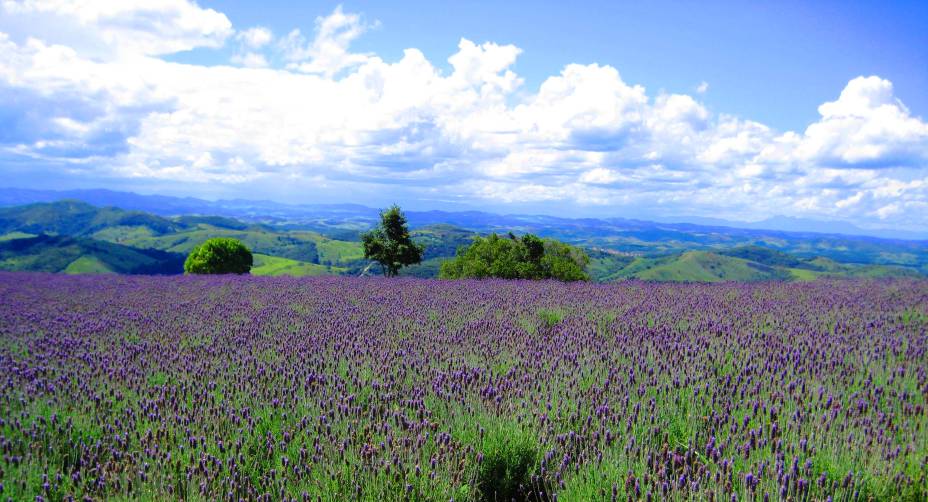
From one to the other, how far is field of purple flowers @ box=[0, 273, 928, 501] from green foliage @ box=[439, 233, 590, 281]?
17.6 metres

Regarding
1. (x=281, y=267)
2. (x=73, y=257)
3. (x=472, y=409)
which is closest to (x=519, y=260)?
(x=472, y=409)

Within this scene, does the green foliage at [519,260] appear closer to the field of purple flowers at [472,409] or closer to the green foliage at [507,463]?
the field of purple flowers at [472,409]

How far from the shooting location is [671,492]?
8.05 ft

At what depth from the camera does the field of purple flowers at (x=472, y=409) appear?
265 cm

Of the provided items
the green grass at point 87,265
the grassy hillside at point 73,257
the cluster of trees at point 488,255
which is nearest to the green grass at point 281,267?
the grassy hillside at point 73,257

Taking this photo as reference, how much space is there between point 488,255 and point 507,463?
82.7 ft

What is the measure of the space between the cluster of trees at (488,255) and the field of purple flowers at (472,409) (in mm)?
17538

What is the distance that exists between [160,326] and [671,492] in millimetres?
6165

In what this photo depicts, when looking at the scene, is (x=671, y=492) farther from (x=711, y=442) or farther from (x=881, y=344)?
(x=881, y=344)

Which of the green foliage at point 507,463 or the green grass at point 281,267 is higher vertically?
the green foliage at point 507,463

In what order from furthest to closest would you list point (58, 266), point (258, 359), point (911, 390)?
point (58, 266), point (258, 359), point (911, 390)

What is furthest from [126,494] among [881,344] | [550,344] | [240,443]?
[881,344]

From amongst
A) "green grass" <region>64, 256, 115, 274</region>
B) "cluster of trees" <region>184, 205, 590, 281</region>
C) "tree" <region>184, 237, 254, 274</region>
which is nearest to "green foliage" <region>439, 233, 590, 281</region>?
"cluster of trees" <region>184, 205, 590, 281</region>

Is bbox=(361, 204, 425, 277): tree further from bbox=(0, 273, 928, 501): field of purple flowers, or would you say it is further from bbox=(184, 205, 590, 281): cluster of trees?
bbox=(0, 273, 928, 501): field of purple flowers
